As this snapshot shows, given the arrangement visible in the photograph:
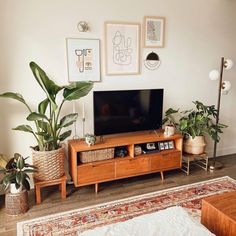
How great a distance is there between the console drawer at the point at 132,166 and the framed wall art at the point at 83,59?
1.07 m

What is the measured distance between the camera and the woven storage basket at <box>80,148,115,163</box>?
2785 mm

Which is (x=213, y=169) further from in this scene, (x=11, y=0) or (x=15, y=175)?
(x=11, y=0)

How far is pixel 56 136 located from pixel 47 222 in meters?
0.84

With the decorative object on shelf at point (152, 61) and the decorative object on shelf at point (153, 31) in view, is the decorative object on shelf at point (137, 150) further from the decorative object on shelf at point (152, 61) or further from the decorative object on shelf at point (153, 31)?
the decorative object on shelf at point (153, 31)

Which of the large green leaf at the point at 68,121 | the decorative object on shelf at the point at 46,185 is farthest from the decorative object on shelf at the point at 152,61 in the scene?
the decorative object on shelf at the point at 46,185

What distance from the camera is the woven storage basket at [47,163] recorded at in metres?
2.59

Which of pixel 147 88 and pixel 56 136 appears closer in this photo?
pixel 56 136

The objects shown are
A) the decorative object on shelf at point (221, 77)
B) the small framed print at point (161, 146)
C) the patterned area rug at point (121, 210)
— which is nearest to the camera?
the patterned area rug at point (121, 210)

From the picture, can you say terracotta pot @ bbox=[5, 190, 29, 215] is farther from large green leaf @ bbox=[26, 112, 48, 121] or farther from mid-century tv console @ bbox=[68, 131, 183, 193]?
large green leaf @ bbox=[26, 112, 48, 121]

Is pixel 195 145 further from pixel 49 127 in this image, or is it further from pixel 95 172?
pixel 49 127

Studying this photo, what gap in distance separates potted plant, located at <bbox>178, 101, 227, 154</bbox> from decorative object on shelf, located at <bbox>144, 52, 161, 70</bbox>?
0.76 metres

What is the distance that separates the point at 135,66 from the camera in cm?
323

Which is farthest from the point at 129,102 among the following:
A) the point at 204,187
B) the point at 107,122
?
the point at 204,187

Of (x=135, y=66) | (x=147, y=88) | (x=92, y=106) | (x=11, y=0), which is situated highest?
(x=11, y=0)
